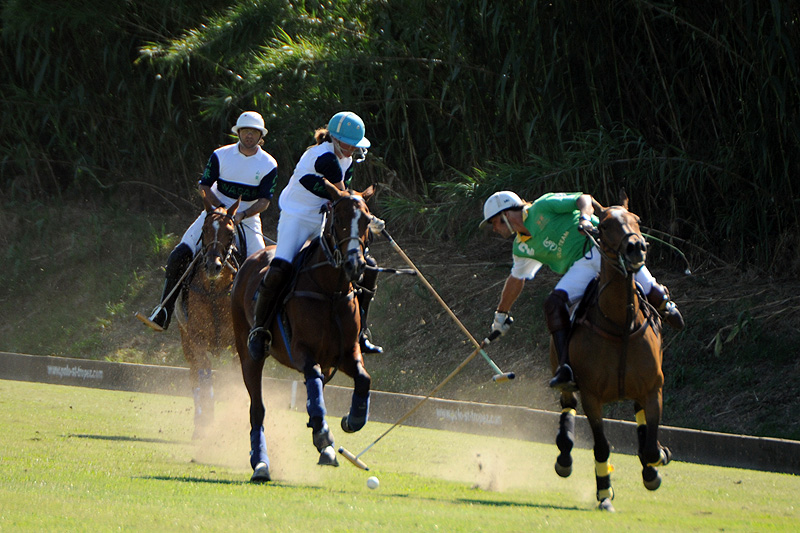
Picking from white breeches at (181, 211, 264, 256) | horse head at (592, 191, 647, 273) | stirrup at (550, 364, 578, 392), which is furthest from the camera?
white breeches at (181, 211, 264, 256)

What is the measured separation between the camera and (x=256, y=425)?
6980 mm

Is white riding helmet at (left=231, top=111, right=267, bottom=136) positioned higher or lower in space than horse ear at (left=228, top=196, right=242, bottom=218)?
higher

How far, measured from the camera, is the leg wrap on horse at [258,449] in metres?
6.68

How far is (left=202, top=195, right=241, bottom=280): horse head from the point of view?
8.60 meters

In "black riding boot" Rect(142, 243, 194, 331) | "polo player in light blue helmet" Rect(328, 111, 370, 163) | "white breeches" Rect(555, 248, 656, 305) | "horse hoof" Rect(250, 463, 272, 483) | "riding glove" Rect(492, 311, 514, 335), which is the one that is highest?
"polo player in light blue helmet" Rect(328, 111, 370, 163)

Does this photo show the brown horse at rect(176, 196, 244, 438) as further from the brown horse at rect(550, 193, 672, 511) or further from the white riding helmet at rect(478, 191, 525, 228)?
the brown horse at rect(550, 193, 672, 511)

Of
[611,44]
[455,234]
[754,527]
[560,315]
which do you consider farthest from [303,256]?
[455,234]

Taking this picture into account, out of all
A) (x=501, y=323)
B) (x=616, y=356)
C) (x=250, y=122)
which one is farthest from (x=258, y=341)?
(x=250, y=122)

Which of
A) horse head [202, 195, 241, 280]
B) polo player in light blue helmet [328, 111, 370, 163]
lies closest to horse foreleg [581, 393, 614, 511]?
polo player in light blue helmet [328, 111, 370, 163]

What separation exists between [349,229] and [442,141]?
30.0ft

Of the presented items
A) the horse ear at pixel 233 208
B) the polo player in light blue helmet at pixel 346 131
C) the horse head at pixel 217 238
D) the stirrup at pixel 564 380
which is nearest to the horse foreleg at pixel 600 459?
the stirrup at pixel 564 380

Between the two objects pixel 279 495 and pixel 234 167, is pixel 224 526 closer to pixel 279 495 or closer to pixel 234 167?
pixel 279 495

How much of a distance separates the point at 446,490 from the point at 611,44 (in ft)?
21.6

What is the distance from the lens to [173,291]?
9.51m
